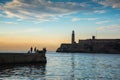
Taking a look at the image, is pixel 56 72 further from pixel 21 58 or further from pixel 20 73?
pixel 21 58

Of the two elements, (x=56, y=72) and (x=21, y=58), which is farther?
(x=21, y=58)

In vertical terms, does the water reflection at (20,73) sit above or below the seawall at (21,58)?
below

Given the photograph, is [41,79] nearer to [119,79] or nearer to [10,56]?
[119,79]

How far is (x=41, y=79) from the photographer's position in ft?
109

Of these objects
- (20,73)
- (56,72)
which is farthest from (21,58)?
(20,73)

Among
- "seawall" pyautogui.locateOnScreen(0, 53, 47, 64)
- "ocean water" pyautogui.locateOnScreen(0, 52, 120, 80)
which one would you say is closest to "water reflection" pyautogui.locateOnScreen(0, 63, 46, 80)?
"ocean water" pyautogui.locateOnScreen(0, 52, 120, 80)

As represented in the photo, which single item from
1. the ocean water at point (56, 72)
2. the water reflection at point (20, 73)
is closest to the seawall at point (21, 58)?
the ocean water at point (56, 72)

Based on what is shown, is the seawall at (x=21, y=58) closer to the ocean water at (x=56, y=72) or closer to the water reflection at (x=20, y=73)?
the ocean water at (x=56, y=72)

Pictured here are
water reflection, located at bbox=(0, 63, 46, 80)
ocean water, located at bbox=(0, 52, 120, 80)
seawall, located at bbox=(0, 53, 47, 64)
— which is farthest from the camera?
seawall, located at bbox=(0, 53, 47, 64)

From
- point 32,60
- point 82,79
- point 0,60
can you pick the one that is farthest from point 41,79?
point 32,60

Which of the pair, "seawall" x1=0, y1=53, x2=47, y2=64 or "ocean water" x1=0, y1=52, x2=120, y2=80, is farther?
"seawall" x1=0, y1=53, x2=47, y2=64

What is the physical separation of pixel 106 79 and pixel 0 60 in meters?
27.7

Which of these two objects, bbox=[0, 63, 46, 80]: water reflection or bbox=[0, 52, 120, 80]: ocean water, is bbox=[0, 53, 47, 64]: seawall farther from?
bbox=[0, 63, 46, 80]: water reflection

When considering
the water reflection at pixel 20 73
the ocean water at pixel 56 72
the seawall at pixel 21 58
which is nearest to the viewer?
the water reflection at pixel 20 73
